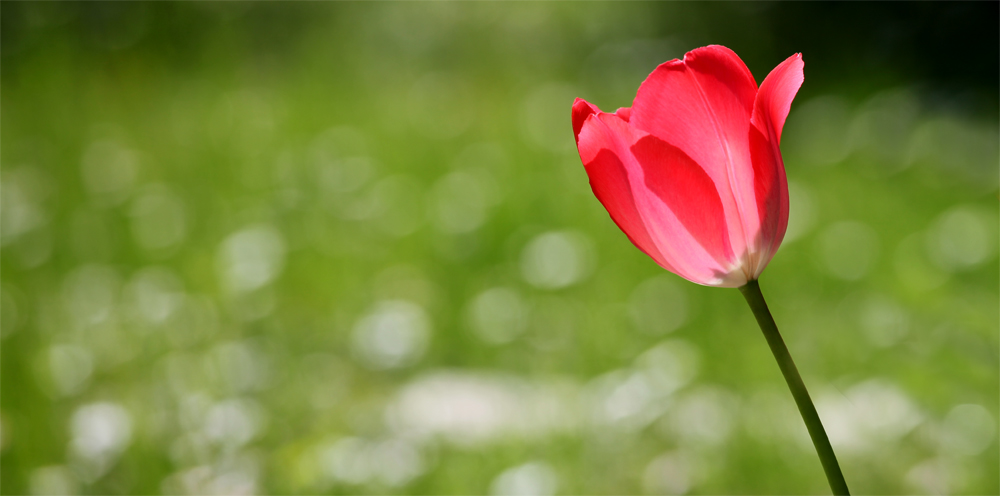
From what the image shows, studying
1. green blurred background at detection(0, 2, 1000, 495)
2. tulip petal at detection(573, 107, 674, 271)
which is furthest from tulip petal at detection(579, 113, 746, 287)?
green blurred background at detection(0, 2, 1000, 495)

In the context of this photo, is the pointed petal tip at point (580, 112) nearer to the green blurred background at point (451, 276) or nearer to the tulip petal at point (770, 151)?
the tulip petal at point (770, 151)

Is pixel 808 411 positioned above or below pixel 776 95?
below

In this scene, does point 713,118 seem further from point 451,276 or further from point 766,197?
point 451,276

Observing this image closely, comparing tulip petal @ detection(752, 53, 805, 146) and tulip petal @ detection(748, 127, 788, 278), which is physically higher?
tulip petal @ detection(752, 53, 805, 146)

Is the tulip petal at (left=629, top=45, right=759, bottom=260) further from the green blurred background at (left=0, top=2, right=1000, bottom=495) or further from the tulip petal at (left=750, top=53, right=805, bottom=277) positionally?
the green blurred background at (left=0, top=2, right=1000, bottom=495)

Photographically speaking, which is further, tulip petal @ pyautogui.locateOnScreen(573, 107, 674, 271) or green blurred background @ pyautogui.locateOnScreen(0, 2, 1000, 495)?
green blurred background @ pyautogui.locateOnScreen(0, 2, 1000, 495)

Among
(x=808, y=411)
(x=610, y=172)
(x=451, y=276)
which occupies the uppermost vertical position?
(x=451, y=276)

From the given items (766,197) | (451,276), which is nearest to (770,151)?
(766,197)

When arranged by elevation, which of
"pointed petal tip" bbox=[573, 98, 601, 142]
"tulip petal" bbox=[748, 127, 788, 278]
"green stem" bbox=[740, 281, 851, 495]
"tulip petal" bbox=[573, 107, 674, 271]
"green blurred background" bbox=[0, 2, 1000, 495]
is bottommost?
"green stem" bbox=[740, 281, 851, 495]
